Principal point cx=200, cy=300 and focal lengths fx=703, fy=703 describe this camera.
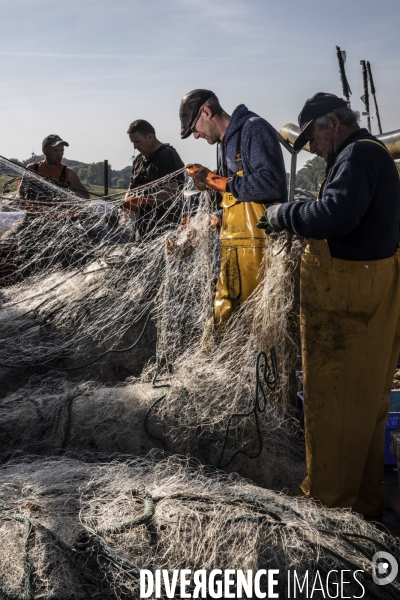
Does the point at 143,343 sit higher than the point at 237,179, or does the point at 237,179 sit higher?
the point at 237,179

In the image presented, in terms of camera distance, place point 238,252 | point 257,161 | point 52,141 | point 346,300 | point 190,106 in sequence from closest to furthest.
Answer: point 346,300 < point 257,161 < point 238,252 < point 190,106 < point 52,141

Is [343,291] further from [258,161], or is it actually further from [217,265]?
[217,265]

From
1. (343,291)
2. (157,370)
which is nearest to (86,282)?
(157,370)

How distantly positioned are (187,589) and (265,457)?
170 cm

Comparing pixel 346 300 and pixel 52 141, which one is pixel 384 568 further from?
pixel 52 141

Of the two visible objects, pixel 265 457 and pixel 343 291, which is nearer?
pixel 343 291

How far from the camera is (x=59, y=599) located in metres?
2.24

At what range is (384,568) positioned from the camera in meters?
2.52

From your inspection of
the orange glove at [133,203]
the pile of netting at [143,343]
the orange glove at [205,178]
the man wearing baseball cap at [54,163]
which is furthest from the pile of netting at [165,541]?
the man wearing baseball cap at [54,163]

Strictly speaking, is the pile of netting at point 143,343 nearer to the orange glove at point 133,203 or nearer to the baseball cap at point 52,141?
the orange glove at point 133,203

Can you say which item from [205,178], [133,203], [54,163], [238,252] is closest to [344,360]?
[238,252]

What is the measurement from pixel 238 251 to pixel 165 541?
2.24 metres

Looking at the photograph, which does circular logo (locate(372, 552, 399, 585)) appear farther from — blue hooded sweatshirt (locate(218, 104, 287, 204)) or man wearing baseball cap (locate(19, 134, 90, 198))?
man wearing baseball cap (locate(19, 134, 90, 198))

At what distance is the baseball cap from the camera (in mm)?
7539
